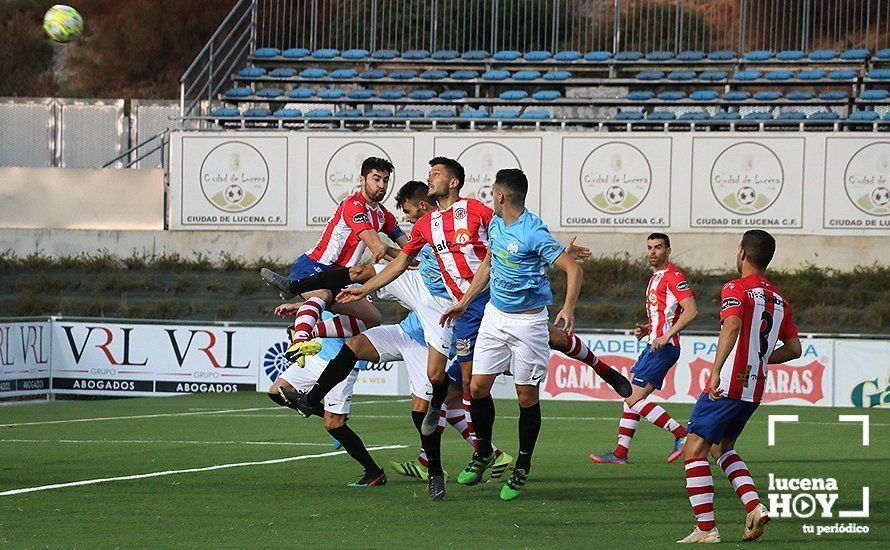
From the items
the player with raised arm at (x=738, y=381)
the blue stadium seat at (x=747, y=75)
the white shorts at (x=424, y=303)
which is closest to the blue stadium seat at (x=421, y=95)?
the blue stadium seat at (x=747, y=75)

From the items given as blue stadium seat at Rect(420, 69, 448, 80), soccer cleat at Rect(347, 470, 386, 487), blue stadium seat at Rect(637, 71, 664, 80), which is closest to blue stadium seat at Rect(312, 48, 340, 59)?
blue stadium seat at Rect(420, 69, 448, 80)

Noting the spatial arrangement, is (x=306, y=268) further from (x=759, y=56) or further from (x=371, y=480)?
(x=759, y=56)

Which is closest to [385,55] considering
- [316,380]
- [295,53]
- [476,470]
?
[295,53]

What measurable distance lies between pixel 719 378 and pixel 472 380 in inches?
97.1

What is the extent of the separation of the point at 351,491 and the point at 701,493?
3.24m

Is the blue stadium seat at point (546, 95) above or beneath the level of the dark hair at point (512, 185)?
above

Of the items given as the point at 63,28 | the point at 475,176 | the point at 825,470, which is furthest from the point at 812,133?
the point at 825,470

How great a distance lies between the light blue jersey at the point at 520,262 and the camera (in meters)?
9.10

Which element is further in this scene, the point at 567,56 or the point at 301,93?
the point at 567,56

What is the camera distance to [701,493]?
7566 millimetres

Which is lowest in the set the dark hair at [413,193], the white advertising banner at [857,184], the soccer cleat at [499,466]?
the soccer cleat at [499,466]

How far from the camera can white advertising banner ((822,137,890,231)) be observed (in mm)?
29406

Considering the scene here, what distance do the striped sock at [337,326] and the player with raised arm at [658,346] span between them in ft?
8.91

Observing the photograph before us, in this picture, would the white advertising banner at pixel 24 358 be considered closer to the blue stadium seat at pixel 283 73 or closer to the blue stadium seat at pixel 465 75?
the blue stadium seat at pixel 283 73
